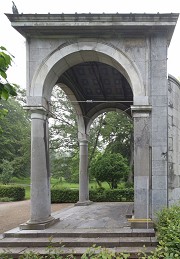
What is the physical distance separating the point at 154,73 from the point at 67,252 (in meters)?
5.52

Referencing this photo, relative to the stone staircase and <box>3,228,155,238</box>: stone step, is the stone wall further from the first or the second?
the stone staircase

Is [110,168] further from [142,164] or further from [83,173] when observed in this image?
[142,164]

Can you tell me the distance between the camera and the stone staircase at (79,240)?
6.64m

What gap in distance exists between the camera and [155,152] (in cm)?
821

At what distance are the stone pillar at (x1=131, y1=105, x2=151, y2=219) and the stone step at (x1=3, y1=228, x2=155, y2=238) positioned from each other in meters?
0.71

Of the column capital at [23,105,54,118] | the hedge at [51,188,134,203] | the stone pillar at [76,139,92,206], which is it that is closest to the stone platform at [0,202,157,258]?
the column capital at [23,105,54,118]

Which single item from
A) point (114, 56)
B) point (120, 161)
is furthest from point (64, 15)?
point (120, 161)

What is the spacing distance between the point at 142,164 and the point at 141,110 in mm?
1599

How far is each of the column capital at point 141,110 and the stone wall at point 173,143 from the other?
78 cm

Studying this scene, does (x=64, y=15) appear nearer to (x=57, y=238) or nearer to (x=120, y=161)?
(x=57, y=238)

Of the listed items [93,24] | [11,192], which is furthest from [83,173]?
[11,192]

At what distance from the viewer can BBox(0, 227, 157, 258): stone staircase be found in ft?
21.8

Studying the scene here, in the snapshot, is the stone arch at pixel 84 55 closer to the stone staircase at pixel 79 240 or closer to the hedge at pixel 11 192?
the stone staircase at pixel 79 240

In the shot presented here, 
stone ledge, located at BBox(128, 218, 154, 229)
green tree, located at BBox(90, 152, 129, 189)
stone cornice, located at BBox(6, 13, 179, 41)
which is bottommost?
stone ledge, located at BBox(128, 218, 154, 229)
